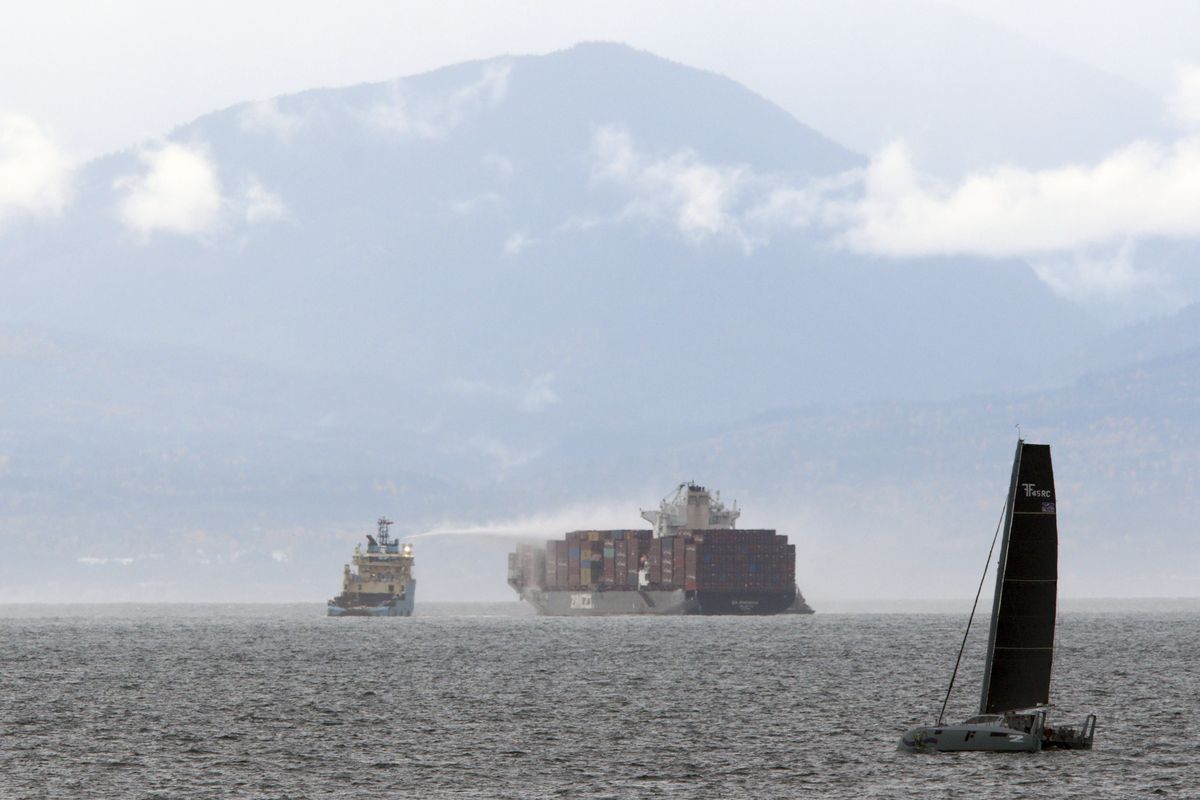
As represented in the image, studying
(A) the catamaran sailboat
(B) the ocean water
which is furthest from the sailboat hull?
(A) the catamaran sailboat

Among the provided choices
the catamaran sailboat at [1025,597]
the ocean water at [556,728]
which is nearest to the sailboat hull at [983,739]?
→ the ocean water at [556,728]

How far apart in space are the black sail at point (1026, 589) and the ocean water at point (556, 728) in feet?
12.9

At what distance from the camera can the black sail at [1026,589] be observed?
74.1m

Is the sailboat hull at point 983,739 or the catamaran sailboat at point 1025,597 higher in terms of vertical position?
the catamaran sailboat at point 1025,597

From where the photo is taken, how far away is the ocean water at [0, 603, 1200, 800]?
2972 inches

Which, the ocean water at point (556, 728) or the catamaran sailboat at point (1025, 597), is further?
the ocean water at point (556, 728)

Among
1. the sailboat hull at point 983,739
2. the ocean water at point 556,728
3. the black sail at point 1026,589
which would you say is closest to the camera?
the black sail at point 1026,589

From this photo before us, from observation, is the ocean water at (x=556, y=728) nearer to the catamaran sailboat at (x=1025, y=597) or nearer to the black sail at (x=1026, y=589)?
the catamaran sailboat at (x=1025, y=597)

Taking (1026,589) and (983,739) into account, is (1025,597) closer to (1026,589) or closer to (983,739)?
(1026,589)

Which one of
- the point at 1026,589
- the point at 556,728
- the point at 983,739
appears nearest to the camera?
the point at 1026,589

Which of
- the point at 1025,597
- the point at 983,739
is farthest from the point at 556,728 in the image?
the point at 1025,597

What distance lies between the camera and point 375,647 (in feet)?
618

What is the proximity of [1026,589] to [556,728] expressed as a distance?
3252 cm

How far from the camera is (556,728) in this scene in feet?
326
